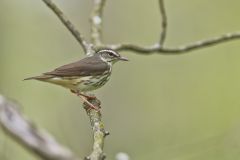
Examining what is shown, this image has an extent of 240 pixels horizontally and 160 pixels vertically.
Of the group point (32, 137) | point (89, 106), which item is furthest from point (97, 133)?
point (32, 137)

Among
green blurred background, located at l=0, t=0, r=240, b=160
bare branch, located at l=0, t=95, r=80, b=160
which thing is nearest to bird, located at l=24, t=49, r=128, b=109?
green blurred background, located at l=0, t=0, r=240, b=160

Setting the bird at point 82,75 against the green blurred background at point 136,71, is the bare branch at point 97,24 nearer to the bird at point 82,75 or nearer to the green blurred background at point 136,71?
the bird at point 82,75

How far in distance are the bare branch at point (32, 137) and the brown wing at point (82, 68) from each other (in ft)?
10.9

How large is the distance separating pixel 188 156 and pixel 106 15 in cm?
529

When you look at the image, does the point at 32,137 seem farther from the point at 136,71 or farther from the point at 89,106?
the point at 136,71

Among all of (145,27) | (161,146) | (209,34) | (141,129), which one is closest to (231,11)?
(209,34)

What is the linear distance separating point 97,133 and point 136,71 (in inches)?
249

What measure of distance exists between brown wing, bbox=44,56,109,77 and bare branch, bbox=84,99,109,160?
0.32 m

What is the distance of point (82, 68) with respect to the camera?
4.55m

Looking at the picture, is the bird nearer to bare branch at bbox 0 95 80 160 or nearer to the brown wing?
the brown wing

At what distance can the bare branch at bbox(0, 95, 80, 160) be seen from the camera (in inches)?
39.6

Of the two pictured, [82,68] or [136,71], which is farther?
[136,71]

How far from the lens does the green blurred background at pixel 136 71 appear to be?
26.2 ft

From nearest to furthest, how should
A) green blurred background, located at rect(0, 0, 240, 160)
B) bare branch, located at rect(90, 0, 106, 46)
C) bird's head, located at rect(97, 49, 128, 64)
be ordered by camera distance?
bird's head, located at rect(97, 49, 128, 64) < bare branch, located at rect(90, 0, 106, 46) < green blurred background, located at rect(0, 0, 240, 160)
